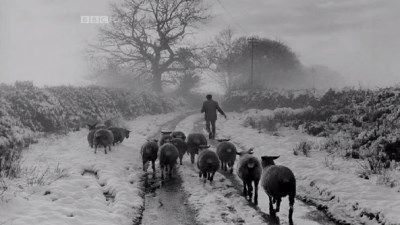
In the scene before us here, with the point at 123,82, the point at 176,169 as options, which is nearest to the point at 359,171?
the point at 176,169

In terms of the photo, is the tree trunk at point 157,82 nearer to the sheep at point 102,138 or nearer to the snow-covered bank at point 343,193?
the sheep at point 102,138

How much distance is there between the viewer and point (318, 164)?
13.0m

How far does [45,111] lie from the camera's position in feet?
69.8

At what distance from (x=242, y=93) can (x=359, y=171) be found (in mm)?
33477

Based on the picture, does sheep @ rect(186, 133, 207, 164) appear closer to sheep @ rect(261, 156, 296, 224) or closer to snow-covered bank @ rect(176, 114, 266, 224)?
snow-covered bank @ rect(176, 114, 266, 224)

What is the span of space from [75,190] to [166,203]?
2413 mm

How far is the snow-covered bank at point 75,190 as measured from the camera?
790 centimetres

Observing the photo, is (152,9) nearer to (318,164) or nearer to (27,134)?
(27,134)

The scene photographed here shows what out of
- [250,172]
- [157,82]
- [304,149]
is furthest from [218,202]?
[157,82]

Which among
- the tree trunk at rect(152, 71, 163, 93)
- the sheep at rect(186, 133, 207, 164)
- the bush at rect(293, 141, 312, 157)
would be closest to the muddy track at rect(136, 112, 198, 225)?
the sheep at rect(186, 133, 207, 164)

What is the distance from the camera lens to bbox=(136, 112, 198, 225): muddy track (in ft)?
27.8

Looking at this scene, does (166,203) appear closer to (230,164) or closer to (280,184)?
(280,184)

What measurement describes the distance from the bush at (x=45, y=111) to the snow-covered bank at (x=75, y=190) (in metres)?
0.84

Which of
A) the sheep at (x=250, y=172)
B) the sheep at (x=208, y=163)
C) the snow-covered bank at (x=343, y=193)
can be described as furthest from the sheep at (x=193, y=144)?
the sheep at (x=250, y=172)
